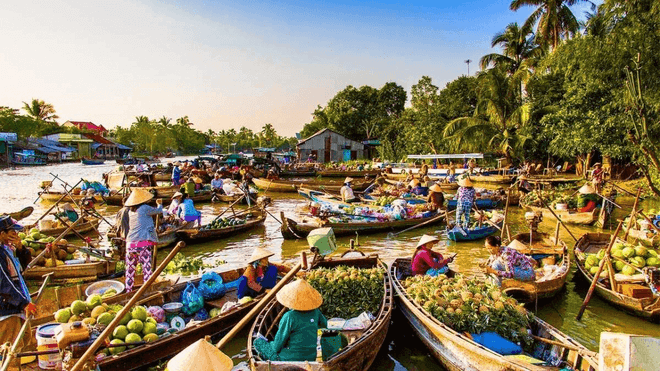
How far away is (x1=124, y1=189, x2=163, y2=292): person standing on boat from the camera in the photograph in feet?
22.8

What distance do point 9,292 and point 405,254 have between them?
9333 mm

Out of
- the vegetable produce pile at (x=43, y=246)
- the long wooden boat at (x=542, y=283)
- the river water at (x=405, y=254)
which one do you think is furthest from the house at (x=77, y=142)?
the long wooden boat at (x=542, y=283)

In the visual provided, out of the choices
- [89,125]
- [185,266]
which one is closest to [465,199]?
[185,266]

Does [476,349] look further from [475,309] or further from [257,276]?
[257,276]

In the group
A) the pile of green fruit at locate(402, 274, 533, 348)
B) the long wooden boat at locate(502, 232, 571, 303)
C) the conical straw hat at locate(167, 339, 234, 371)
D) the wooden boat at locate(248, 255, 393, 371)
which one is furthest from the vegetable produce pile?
the long wooden boat at locate(502, 232, 571, 303)

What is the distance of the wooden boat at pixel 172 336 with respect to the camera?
4742 millimetres

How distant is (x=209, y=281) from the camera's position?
704cm

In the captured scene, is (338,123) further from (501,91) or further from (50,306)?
(50,306)

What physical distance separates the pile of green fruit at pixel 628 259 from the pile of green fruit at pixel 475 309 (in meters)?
3.41

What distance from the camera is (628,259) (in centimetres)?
786

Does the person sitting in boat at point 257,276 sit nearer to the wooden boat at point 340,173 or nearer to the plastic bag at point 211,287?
the plastic bag at point 211,287

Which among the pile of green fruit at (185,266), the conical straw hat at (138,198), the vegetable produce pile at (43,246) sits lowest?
the pile of green fruit at (185,266)

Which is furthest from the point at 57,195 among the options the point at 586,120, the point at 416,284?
the point at 586,120

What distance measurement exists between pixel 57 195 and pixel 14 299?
744 inches
